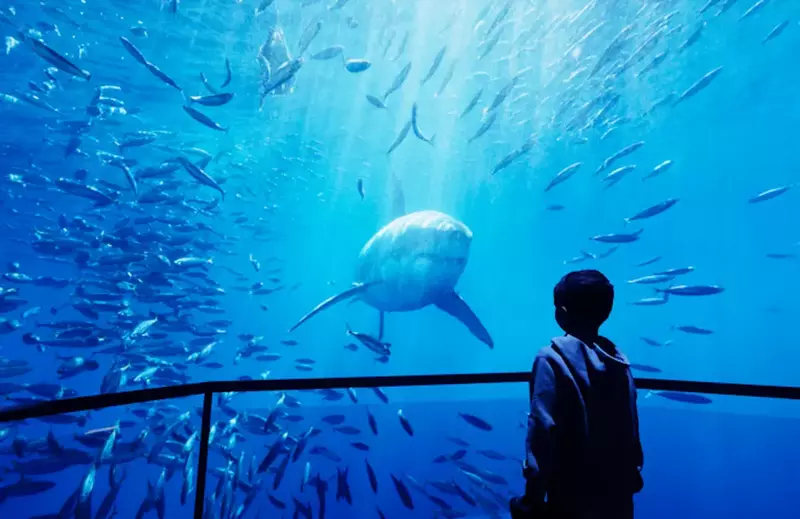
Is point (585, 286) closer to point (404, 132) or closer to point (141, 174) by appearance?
point (404, 132)

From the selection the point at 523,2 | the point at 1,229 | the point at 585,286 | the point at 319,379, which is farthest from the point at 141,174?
the point at 1,229

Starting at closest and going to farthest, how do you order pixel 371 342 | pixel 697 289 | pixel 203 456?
pixel 203 456 → pixel 371 342 → pixel 697 289

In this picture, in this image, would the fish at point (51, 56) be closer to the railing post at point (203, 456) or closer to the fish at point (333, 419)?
the fish at point (333, 419)

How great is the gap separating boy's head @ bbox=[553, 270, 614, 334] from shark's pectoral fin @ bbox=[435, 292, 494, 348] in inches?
306

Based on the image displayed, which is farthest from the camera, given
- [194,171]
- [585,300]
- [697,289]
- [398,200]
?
[398,200]

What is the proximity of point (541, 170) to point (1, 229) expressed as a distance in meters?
45.8

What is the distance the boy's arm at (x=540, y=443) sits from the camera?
134cm

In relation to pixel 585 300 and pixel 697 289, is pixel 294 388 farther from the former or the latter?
pixel 697 289

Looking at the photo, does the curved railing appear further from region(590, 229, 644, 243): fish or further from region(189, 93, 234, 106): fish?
region(590, 229, 644, 243): fish

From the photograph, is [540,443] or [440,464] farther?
[440,464]

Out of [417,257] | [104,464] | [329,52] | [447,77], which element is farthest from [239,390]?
[447,77]

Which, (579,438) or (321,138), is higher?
(321,138)

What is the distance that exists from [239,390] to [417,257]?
652cm

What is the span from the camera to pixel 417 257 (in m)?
8.57
